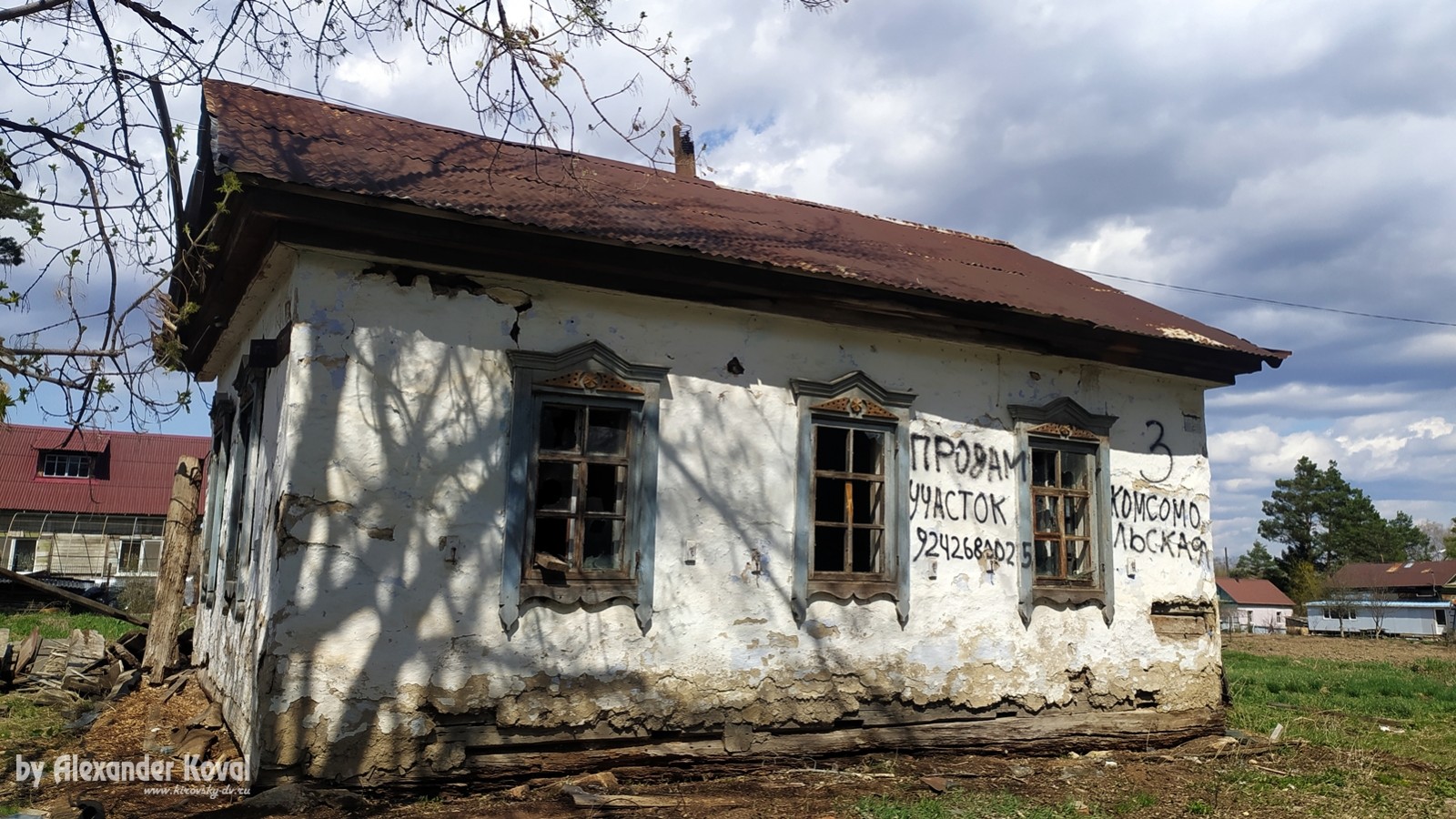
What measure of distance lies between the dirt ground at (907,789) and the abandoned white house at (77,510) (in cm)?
2198

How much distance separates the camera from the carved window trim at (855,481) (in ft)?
22.7

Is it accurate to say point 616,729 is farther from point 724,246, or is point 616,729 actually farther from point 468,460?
point 724,246

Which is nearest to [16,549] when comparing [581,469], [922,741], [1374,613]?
[581,469]

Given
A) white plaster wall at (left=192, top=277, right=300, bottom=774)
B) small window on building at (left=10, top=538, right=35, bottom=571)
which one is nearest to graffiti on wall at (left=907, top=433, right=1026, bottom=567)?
white plaster wall at (left=192, top=277, right=300, bottom=774)

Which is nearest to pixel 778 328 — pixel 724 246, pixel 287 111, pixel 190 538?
pixel 724 246

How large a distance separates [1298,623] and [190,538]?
43223mm

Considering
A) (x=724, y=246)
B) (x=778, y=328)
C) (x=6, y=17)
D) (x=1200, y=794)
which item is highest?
(x=6, y=17)

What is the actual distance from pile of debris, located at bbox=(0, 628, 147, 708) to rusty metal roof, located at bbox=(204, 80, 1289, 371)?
209 inches

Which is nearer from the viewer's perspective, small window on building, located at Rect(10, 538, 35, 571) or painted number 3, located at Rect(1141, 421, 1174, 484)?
painted number 3, located at Rect(1141, 421, 1174, 484)

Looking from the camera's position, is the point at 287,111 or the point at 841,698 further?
the point at 287,111

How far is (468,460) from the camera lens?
596 centimetres

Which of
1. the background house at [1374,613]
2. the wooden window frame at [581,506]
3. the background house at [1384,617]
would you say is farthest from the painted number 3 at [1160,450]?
the background house at [1384,617]

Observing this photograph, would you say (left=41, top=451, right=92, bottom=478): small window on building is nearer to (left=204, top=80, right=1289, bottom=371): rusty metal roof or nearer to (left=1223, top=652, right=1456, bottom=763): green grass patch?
(left=204, top=80, right=1289, bottom=371): rusty metal roof

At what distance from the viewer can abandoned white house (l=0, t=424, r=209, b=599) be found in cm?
2633
